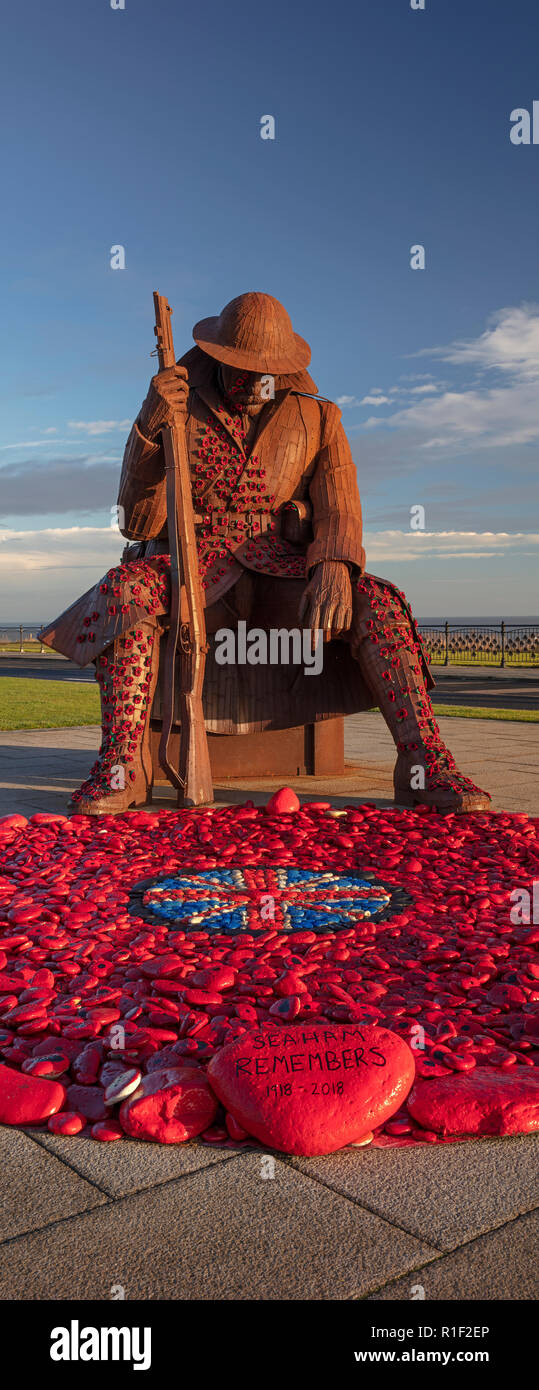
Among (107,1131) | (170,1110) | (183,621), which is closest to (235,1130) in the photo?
(170,1110)

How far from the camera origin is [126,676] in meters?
5.16

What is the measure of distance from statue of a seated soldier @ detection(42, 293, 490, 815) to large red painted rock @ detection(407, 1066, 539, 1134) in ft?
9.69

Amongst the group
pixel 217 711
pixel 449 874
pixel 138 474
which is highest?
pixel 138 474

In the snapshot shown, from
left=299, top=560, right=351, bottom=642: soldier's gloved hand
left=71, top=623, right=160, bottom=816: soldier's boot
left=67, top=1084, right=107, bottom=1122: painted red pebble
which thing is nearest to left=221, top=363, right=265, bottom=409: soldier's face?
left=299, top=560, right=351, bottom=642: soldier's gloved hand

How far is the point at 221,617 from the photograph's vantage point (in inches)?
236

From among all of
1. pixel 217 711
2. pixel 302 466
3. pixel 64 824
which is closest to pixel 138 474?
pixel 302 466

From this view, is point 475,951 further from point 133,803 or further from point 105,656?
point 105,656

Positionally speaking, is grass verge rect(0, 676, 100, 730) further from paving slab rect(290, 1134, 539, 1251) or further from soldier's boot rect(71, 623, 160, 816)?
paving slab rect(290, 1134, 539, 1251)

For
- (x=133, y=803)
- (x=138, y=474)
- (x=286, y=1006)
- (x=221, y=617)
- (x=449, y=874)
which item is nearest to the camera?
(x=286, y=1006)

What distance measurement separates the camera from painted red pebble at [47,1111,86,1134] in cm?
200

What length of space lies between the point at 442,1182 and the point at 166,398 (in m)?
4.27

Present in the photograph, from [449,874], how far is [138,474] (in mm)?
2858

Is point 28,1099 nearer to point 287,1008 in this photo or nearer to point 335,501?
point 287,1008

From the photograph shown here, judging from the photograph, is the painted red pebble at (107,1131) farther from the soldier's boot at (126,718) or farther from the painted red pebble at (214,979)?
the soldier's boot at (126,718)
